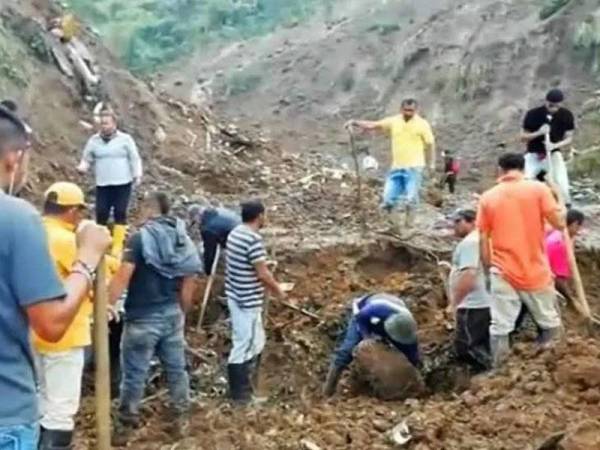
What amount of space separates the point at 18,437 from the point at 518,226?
18.8ft

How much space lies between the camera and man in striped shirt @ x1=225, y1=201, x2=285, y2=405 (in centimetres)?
912

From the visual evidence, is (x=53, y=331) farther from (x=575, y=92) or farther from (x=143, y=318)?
(x=575, y=92)

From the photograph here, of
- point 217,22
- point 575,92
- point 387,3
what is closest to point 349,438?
point 575,92

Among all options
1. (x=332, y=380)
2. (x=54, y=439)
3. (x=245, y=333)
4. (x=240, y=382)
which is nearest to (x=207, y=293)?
(x=332, y=380)

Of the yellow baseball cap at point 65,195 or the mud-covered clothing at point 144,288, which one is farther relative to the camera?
the mud-covered clothing at point 144,288

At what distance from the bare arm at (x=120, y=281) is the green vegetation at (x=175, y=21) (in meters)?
26.2

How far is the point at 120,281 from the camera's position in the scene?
817 centimetres

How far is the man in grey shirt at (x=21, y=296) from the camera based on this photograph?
12.4 ft

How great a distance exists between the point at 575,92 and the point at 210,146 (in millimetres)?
8065

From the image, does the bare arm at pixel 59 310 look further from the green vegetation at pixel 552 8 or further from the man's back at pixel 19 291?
the green vegetation at pixel 552 8

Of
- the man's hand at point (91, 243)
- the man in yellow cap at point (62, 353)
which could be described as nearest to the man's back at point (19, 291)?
the man's hand at point (91, 243)

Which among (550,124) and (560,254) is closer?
(560,254)

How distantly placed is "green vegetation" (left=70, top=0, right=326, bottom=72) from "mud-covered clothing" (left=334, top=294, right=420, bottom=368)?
2489cm

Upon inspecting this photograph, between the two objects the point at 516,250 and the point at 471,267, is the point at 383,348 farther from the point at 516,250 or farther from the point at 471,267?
the point at 516,250
